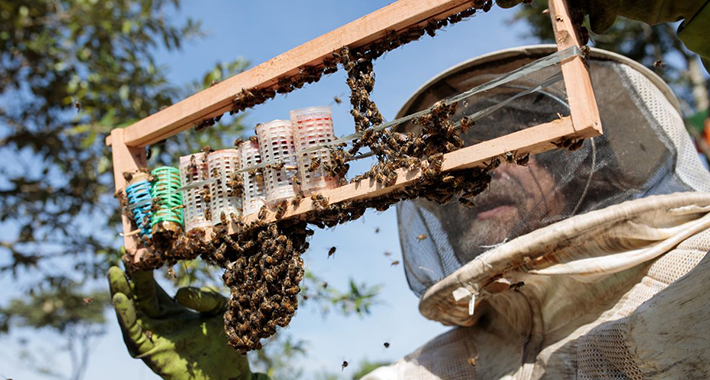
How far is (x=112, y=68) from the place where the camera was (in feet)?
16.8

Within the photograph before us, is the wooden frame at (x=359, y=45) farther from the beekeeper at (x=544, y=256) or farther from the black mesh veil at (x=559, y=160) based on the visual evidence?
the black mesh veil at (x=559, y=160)

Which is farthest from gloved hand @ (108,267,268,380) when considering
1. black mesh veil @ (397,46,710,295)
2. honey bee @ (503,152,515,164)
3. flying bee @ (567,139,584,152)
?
flying bee @ (567,139,584,152)

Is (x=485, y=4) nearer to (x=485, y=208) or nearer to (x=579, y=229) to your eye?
(x=579, y=229)

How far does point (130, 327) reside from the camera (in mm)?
2551

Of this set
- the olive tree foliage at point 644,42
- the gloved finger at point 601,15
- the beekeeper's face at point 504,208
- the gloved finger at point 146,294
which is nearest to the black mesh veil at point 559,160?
the beekeeper's face at point 504,208

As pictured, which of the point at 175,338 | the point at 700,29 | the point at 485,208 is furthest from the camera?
the point at 485,208

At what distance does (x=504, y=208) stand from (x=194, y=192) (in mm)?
1269

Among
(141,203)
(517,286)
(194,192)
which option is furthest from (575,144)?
(141,203)

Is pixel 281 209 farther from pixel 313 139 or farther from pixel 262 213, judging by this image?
pixel 313 139

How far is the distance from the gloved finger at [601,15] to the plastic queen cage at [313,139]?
87cm

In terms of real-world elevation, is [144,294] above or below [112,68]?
below

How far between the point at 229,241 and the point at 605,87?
1647 mm

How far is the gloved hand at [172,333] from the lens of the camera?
102 inches

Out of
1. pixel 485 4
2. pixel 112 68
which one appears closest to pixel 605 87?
pixel 485 4
